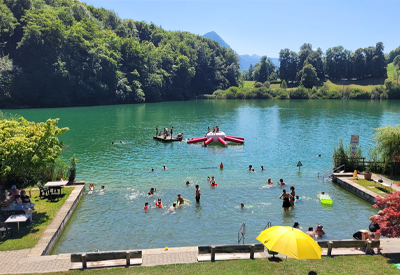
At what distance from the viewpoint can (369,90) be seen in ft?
484

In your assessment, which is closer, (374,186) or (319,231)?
(319,231)

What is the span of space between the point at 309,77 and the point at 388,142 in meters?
142

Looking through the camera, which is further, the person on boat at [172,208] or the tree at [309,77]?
the tree at [309,77]

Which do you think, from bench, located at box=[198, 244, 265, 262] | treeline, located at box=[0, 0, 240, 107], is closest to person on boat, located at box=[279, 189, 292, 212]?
bench, located at box=[198, 244, 265, 262]

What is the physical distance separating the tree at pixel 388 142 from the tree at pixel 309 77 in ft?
462

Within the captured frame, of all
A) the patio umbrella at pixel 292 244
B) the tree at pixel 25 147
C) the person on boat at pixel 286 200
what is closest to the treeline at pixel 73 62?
the tree at pixel 25 147

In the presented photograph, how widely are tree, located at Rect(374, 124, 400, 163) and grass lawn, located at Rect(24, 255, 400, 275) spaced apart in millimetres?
16109

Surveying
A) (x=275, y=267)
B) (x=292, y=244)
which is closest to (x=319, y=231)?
(x=275, y=267)

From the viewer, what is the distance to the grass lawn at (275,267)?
39.6 ft

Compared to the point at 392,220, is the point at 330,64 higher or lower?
higher

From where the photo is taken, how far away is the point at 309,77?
523 ft

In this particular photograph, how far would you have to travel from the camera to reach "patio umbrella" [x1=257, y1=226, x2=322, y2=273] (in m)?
9.70

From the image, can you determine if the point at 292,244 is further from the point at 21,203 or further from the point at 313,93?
the point at 313,93

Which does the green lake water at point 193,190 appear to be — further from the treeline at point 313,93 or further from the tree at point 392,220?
the treeline at point 313,93
